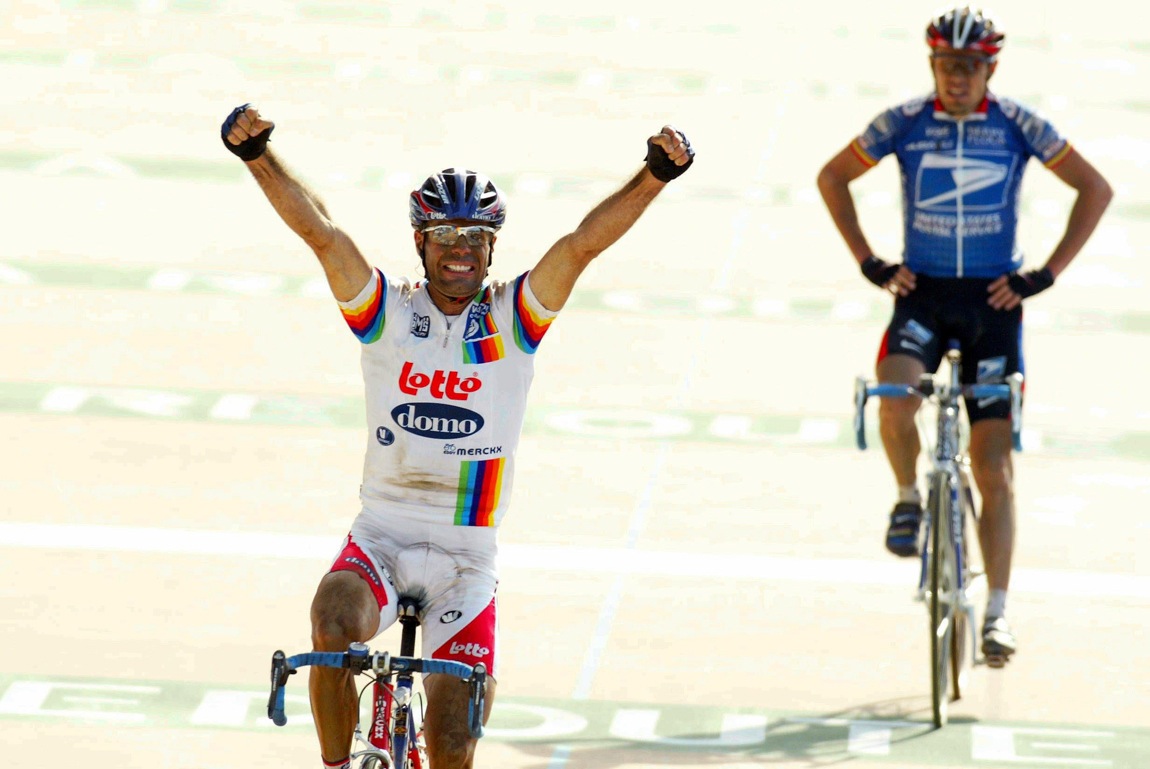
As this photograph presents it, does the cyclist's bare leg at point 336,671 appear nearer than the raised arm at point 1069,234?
Yes

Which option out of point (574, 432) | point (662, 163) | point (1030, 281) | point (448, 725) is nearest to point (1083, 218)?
point (1030, 281)

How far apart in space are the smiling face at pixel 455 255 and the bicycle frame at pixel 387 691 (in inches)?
48.6

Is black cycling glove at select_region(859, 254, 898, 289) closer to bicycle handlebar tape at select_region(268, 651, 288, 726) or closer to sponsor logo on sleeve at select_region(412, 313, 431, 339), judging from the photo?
sponsor logo on sleeve at select_region(412, 313, 431, 339)

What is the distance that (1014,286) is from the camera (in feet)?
30.0

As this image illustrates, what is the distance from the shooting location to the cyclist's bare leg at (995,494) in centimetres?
907

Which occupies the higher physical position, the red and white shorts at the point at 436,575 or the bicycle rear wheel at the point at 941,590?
the bicycle rear wheel at the point at 941,590

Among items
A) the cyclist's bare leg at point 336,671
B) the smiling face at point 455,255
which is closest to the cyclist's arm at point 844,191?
the smiling face at point 455,255

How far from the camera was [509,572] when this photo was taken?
1048cm

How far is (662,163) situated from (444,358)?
86cm

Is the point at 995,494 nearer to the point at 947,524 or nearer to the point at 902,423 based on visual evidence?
the point at 902,423

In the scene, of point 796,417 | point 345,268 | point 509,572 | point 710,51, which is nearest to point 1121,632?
point 509,572

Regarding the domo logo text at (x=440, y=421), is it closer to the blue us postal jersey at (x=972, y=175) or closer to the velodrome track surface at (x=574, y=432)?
the velodrome track surface at (x=574, y=432)

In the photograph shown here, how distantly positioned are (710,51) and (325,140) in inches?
288

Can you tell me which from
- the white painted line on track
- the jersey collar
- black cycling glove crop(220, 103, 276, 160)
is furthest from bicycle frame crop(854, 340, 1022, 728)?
black cycling glove crop(220, 103, 276, 160)
